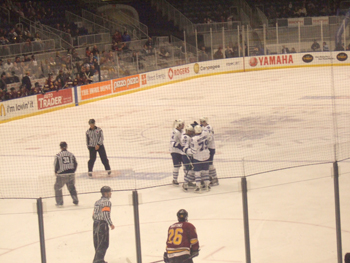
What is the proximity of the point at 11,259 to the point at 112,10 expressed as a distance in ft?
91.6

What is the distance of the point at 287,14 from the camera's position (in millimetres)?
34062

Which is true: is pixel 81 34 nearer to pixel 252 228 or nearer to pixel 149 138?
pixel 149 138

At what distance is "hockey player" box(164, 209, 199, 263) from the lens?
495 cm

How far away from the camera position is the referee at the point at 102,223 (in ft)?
16.7

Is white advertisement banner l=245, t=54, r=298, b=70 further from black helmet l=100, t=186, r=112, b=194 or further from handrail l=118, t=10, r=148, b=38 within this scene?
black helmet l=100, t=186, r=112, b=194

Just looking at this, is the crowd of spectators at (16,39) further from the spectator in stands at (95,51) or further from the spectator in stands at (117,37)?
the spectator in stands at (117,37)

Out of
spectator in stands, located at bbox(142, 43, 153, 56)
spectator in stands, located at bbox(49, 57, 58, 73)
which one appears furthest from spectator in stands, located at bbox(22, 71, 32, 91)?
spectator in stands, located at bbox(142, 43, 153, 56)

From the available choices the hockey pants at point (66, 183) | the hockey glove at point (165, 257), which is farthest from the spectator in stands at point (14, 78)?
the hockey glove at point (165, 257)

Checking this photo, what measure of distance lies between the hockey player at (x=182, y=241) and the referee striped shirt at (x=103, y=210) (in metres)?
0.61

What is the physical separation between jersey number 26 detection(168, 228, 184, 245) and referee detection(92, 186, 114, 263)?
0.58 m

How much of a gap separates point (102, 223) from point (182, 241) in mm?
792

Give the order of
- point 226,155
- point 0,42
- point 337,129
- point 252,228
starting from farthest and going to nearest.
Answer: point 0,42 → point 337,129 → point 226,155 → point 252,228

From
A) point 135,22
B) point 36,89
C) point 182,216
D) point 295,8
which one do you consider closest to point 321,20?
point 295,8

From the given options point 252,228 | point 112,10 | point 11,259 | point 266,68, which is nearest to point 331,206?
point 252,228
